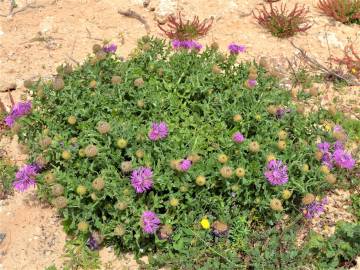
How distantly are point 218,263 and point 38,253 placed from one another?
144 cm

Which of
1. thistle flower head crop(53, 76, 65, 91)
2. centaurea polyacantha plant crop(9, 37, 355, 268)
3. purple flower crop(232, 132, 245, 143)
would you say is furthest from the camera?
thistle flower head crop(53, 76, 65, 91)

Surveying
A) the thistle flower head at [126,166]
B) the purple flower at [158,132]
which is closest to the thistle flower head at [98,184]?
the thistle flower head at [126,166]

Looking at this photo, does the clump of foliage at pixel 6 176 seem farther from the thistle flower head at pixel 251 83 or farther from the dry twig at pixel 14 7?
the dry twig at pixel 14 7

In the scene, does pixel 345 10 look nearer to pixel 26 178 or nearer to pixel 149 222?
pixel 149 222

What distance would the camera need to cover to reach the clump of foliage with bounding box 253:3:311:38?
5.68m

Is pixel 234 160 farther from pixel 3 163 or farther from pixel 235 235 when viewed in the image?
pixel 3 163

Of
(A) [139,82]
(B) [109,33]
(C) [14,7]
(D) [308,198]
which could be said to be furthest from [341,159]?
(C) [14,7]

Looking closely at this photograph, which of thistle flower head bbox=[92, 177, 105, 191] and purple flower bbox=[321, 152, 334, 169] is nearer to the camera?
thistle flower head bbox=[92, 177, 105, 191]

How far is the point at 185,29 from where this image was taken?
5703 millimetres

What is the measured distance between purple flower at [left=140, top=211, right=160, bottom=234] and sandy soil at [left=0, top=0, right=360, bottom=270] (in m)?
1.91

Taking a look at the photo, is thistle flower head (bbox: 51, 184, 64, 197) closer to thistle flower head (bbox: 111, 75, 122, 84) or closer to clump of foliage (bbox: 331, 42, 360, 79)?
thistle flower head (bbox: 111, 75, 122, 84)

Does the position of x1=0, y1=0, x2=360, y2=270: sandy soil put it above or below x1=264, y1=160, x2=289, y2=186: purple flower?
below

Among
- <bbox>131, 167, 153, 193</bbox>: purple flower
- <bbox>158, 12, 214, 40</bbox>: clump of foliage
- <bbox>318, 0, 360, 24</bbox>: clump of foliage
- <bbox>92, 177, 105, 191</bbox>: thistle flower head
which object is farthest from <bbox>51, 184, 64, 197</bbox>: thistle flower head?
<bbox>318, 0, 360, 24</bbox>: clump of foliage

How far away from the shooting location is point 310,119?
363 centimetres
